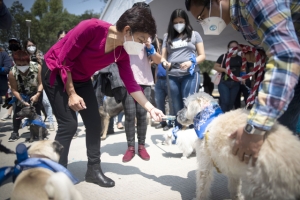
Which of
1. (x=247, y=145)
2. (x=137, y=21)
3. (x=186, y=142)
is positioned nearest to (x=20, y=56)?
(x=137, y=21)

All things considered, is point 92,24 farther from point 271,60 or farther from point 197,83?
point 197,83

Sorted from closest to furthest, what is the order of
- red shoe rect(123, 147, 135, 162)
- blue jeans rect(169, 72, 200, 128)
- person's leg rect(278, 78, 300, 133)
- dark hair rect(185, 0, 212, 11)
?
dark hair rect(185, 0, 212, 11)
person's leg rect(278, 78, 300, 133)
red shoe rect(123, 147, 135, 162)
blue jeans rect(169, 72, 200, 128)

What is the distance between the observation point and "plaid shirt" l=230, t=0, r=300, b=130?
108 centimetres

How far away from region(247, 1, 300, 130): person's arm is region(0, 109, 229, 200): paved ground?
146 centimetres

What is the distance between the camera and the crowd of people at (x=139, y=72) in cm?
112

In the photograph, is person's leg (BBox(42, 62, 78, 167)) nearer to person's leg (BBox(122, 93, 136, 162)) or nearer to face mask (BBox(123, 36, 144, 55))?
face mask (BBox(123, 36, 144, 55))

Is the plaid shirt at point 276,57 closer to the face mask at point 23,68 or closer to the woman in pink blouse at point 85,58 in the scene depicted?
the woman in pink blouse at point 85,58

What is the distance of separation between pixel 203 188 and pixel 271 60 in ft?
4.67

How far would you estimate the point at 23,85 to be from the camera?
4793mm

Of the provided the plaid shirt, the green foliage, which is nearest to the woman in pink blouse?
the plaid shirt

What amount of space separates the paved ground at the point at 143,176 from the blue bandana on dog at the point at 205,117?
0.74 m

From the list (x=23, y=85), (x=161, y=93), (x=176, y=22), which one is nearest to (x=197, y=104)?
(x=176, y=22)

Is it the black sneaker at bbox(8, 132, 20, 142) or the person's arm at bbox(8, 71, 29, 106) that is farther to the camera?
the black sneaker at bbox(8, 132, 20, 142)

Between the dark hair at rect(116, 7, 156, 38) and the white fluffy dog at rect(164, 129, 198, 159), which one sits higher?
the dark hair at rect(116, 7, 156, 38)
